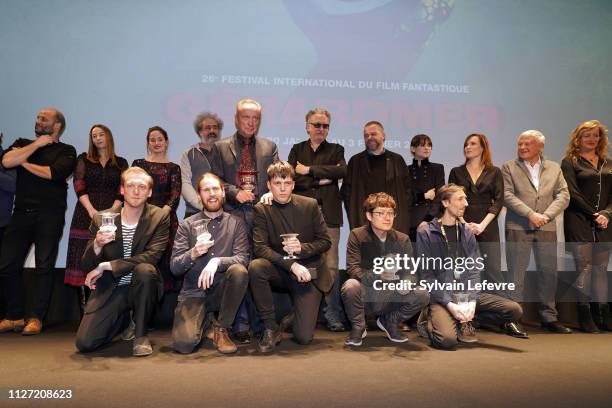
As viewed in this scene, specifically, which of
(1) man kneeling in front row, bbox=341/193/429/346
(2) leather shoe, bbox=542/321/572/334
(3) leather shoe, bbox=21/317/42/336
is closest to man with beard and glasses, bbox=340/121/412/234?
(1) man kneeling in front row, bbox=341/193/429/346

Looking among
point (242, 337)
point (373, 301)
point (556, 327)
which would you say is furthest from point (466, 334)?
point (242, 337)

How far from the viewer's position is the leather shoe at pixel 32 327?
3.82 m

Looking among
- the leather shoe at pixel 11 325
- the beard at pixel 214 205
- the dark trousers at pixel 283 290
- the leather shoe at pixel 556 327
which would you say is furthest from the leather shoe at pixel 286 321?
the leather shoe at pixel 556 327

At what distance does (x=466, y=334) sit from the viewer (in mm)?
3691

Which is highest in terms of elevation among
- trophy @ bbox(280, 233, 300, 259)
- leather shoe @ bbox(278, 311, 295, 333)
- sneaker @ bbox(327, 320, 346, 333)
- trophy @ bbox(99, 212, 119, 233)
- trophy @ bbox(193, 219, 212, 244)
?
trophy @ bbox(99, 212, 119, 233)

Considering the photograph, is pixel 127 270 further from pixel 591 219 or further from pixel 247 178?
pixel 591 219

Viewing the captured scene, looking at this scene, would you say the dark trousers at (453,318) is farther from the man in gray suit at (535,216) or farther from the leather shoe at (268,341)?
the leather shoe at (268,341)

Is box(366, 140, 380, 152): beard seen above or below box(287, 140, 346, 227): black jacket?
above

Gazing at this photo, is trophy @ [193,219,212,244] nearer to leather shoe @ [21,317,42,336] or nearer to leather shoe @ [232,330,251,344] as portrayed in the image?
leather shoe @ [232,330,251,344]

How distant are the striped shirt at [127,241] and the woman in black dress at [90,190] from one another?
2.26ft

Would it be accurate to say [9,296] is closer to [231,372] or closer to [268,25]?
[231,372]

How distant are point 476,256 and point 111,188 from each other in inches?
118

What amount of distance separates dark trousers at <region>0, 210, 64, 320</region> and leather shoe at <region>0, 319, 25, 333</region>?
4 cm

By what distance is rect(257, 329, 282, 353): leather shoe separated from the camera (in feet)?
10.9
